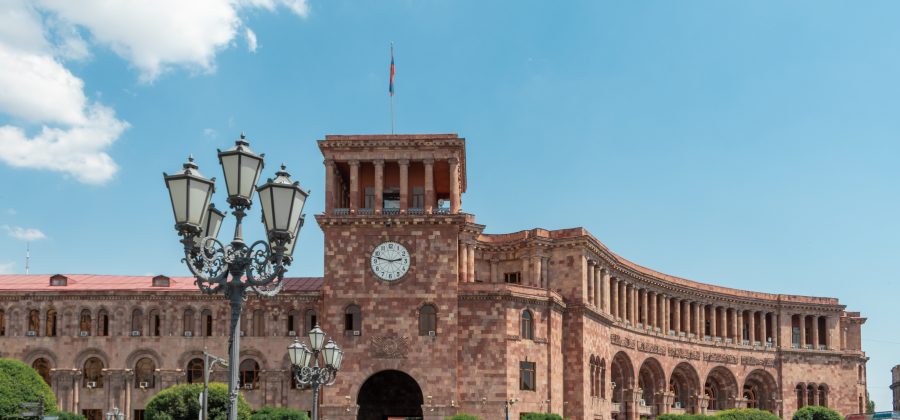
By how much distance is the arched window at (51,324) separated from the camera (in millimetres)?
61481

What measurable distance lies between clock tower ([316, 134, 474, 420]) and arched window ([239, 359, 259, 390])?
715 centimetres

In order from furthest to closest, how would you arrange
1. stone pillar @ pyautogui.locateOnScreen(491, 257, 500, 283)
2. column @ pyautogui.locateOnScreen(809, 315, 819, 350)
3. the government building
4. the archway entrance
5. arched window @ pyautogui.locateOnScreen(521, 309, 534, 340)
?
column @ pyautogui.locateOnScreen(809, 315, 819, 350)
stone pillar @ pyautogui.locateOnScreen(491, 257, 500, 283)
the archway entrance
arched window @ pyautogui.locateOnScreen(521, 309, 534, 340)
the government building

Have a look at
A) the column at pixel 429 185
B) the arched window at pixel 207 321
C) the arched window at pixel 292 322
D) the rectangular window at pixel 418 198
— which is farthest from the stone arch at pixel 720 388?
the arched window at pixel 207 321

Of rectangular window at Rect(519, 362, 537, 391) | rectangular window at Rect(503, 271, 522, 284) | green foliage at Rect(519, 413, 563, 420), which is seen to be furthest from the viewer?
rectangular window at Rect(503, 271, 522, 284)

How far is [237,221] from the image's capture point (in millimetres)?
15578

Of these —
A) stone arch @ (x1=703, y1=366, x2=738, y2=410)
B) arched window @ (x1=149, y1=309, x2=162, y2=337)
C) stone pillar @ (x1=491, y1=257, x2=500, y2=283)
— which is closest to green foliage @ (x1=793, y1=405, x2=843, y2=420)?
stone arch @ (x1=703, y1=366, x2=738, y2=410)

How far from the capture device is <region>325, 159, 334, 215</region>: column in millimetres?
58031

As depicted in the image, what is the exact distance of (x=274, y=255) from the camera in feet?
52.0

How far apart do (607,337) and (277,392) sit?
2313 cm

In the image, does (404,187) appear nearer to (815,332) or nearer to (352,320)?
(352,320)

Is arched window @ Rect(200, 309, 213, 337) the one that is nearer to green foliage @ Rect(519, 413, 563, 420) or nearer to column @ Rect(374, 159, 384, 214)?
column @ Rect(374, 159, 384, 214)

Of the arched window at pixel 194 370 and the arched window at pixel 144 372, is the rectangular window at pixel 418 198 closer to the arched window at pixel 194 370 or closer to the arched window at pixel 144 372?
the arched window at pixel 194 370

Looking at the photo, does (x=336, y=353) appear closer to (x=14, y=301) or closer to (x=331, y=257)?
(x=331, y=257)

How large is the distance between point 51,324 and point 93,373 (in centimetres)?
406
